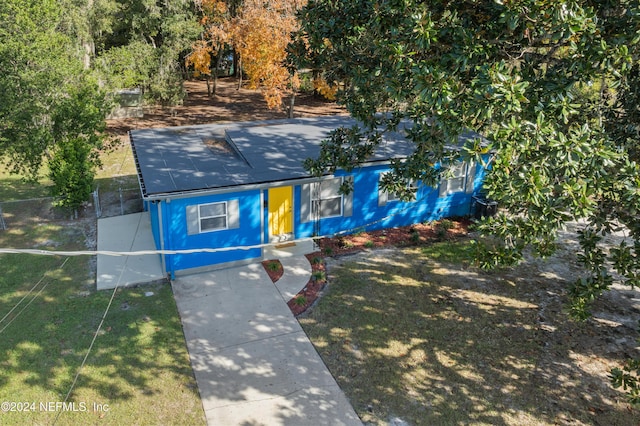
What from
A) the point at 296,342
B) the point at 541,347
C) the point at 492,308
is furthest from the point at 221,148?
the point at 541,347

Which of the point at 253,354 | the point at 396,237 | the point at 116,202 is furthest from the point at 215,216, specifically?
the point at 116,202

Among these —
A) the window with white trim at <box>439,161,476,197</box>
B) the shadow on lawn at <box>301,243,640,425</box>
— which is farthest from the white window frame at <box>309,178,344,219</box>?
the window with white trim at <box>439,161,476,197</box>

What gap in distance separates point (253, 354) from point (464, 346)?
4.80 m

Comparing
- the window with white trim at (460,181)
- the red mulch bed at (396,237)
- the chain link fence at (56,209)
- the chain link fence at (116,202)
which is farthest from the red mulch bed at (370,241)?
the chain link fence at (56,209)

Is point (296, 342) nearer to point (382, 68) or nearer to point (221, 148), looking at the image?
point (382, 68)

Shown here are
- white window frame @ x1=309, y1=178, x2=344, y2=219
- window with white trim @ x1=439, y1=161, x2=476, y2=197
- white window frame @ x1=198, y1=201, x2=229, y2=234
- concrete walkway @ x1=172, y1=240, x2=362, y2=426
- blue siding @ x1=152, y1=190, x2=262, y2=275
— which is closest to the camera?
concrete walkway @ x1=172, y1=240, x2=362, y2=426

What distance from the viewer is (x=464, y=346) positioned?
11469 mm

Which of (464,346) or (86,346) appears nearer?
(86,346)

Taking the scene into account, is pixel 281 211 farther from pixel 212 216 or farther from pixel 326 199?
pixel 212 216

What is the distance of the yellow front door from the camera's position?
15.4 metres

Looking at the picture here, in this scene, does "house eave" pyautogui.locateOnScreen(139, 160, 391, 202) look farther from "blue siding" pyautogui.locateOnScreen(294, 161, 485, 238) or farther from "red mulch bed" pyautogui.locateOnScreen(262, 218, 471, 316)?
"red mulch bed" pyautogui.locateOnScreen(262, 218, 471, 316)

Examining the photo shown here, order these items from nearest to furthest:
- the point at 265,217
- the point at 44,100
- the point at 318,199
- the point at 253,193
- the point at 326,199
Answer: the point at 253,193 < the point at 265,217 < the point at 318,199 < the point at 326,199 < the point at 44,100

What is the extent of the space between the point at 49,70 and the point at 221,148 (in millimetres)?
6784

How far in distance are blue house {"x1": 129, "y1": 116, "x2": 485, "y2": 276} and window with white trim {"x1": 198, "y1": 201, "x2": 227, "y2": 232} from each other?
0.03 meters
